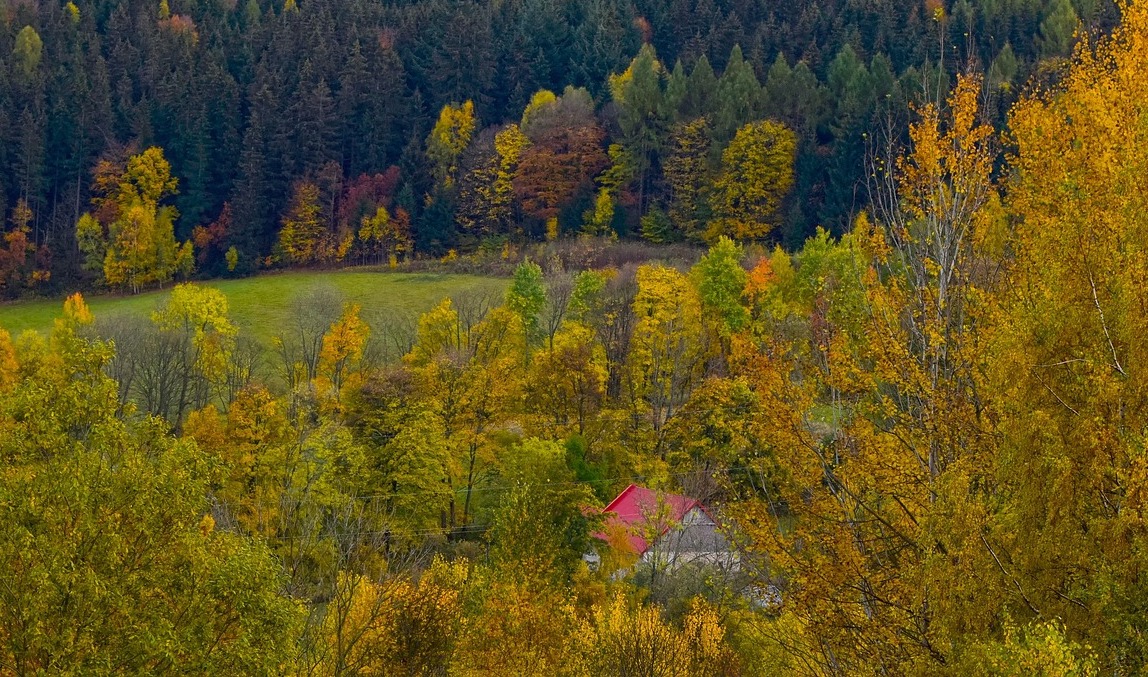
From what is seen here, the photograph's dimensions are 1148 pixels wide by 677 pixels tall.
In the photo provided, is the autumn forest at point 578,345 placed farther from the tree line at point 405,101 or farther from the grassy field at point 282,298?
the grassy field at point 282,298

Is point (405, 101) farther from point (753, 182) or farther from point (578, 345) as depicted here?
point (578, 345)

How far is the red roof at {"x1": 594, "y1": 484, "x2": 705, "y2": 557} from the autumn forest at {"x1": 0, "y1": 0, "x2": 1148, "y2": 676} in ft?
0.67

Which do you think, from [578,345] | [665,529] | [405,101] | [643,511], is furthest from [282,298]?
[665,529]

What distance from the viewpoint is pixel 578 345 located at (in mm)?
42500

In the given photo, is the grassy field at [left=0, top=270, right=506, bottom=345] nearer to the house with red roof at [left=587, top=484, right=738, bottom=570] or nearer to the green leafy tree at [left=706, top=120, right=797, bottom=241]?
the green leafy tree at [left=706, top=120, right=797, bottom=241]

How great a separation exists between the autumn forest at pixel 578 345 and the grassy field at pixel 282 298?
91.4 inches

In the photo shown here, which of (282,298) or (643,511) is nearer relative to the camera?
(643,511)

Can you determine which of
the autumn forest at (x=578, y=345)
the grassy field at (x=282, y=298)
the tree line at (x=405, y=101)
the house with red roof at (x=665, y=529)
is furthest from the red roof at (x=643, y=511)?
the tree line at (x=405, y=101)

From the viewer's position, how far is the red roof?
94.3ft

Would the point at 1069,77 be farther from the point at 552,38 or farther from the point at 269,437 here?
the point at 552,38

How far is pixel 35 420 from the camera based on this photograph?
35.0ft

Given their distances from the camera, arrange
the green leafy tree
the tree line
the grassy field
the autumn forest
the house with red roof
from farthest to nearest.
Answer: the tree line → the green leafy tree → the grassy field → the house with red roof → the autumn forest

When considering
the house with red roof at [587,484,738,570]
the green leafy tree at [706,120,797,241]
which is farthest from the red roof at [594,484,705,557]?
the green leafy tree at [706,120,797,241]

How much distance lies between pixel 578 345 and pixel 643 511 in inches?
538
